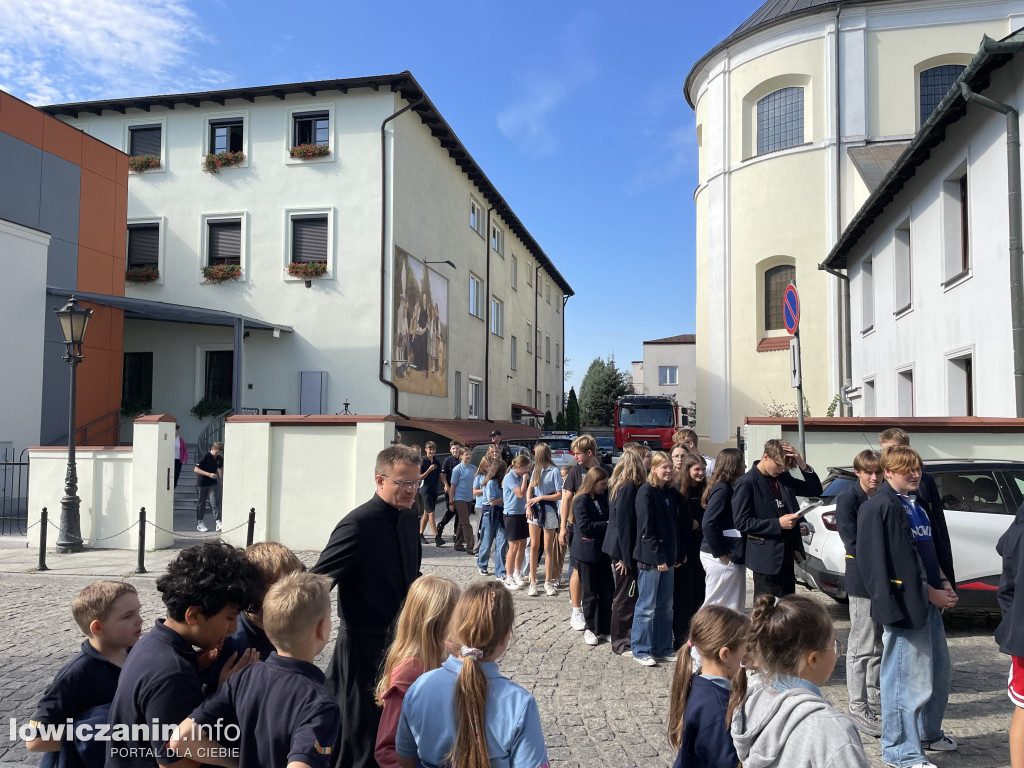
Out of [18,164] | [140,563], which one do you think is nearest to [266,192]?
[18,164]

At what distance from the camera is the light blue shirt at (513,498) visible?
368 inches

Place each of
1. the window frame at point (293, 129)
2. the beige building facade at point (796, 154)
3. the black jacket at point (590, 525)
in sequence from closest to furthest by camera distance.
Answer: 1. the black jacket at point (590, 525)
2. the window frame at point (293, 129)
3. the beige building facade at point (796, 154)

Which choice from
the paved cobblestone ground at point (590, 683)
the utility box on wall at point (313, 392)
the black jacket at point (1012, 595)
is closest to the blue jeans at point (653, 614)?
the paved cobblestone ground at point (590, 683)

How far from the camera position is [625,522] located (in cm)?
639

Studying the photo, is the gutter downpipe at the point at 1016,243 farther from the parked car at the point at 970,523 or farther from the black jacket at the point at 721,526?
the black jacket at the point at 721,526

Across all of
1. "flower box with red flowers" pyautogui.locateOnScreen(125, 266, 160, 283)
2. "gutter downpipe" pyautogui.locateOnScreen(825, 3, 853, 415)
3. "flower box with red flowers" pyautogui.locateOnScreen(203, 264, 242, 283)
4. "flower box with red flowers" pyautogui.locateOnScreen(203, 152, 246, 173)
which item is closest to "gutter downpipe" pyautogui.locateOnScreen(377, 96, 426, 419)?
"flower box with red flowers" pyautogui.locateOnScreen(203, 152, 246, 173)

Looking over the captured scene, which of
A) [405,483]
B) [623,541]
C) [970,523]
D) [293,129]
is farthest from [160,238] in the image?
[970,523]

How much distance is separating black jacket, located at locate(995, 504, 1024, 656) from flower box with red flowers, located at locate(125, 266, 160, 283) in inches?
894

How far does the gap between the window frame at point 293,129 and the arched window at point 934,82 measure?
18.2 metres

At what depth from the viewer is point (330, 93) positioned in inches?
846

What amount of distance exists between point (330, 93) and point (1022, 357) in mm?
18074

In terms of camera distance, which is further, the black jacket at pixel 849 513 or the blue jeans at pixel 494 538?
the blue jeans at pixel 494 538

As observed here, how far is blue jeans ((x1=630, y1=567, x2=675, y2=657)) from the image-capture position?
6199mm

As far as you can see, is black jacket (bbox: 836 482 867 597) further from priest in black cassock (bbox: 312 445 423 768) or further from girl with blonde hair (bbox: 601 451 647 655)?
priest in black cassock (bbox: 312 445 423 768)
